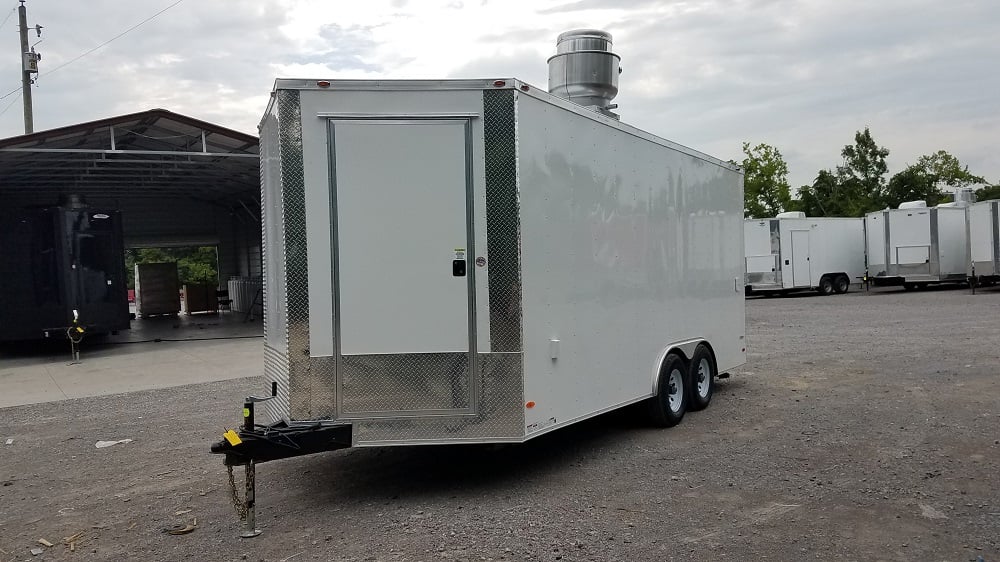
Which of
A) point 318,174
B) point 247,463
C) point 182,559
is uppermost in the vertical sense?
point 318,174

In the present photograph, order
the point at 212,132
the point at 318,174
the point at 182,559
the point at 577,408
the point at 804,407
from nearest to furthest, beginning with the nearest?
the point at 182,559 < the point at 318,174 < the point at 577,408 < the point at 804,407 < the point at 212,132

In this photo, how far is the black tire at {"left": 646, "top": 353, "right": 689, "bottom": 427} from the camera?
7.37 metres

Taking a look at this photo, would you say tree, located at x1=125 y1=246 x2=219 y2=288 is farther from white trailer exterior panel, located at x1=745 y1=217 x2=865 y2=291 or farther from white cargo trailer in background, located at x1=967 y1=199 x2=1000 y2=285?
white cargo trailer in background, located at x1=967 y1=199 x2=1000 y2=285

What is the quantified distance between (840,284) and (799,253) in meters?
3.00

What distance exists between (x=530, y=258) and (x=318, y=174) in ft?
5.12

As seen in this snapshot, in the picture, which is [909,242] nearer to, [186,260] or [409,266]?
[409,266]

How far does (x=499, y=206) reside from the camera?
17.3 feet

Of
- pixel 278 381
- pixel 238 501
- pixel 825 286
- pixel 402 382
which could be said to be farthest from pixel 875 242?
pixel 238 501

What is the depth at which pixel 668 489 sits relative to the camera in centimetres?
561

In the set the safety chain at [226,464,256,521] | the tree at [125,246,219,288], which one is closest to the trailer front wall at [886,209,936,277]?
A: the safety chain at [226,464,256,521]

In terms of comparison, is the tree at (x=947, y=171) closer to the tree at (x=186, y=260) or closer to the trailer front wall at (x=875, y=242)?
the trailer front wall at (x=875, y=242)

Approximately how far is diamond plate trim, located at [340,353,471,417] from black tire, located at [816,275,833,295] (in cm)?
2580

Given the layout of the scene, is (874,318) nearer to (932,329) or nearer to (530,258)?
(932,329)

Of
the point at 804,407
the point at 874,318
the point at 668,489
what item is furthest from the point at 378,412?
the point at 874,318
